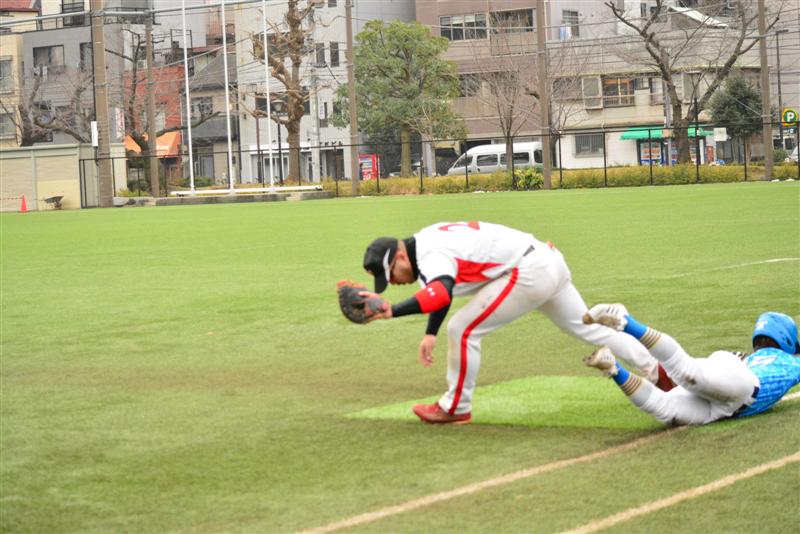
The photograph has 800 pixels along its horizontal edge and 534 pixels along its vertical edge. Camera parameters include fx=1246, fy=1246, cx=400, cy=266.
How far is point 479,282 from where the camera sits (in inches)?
271

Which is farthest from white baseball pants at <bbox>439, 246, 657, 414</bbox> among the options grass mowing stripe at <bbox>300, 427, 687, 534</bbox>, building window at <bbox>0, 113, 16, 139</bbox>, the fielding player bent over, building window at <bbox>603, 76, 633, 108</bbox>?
building window at <bbox>0, 113, 16, 139</bbox>

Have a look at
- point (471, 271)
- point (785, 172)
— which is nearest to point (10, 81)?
point (785, 172)

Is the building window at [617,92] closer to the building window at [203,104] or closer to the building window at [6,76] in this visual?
the building window at [203,104]

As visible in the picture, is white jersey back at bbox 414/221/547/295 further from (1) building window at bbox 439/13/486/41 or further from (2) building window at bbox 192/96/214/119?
(2) building window at bbox 192/96/214/119

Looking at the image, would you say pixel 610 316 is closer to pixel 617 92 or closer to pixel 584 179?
pixel 584 179

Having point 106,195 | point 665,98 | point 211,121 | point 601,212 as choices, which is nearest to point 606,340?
point 601,212

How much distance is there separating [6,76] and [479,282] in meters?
78.1

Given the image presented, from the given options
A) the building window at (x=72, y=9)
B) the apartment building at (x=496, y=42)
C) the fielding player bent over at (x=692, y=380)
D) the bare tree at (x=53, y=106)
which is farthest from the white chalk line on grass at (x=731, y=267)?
the building window at (x=72, y=9)

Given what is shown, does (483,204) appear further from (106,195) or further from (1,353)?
(1,353)

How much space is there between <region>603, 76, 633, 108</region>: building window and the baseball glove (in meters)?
70.6

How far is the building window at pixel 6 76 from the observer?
79312 mm

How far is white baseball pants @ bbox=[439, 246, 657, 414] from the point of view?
680cm

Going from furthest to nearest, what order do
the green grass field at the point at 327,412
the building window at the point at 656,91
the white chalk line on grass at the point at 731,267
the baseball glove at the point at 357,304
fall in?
the building window at the point at 656,91
the white chalk line on grass at the point at 731,267
the baseball glove at the point at 357,304
the green grass field at the point at 327,412

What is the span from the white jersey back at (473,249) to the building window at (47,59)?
75481mm
